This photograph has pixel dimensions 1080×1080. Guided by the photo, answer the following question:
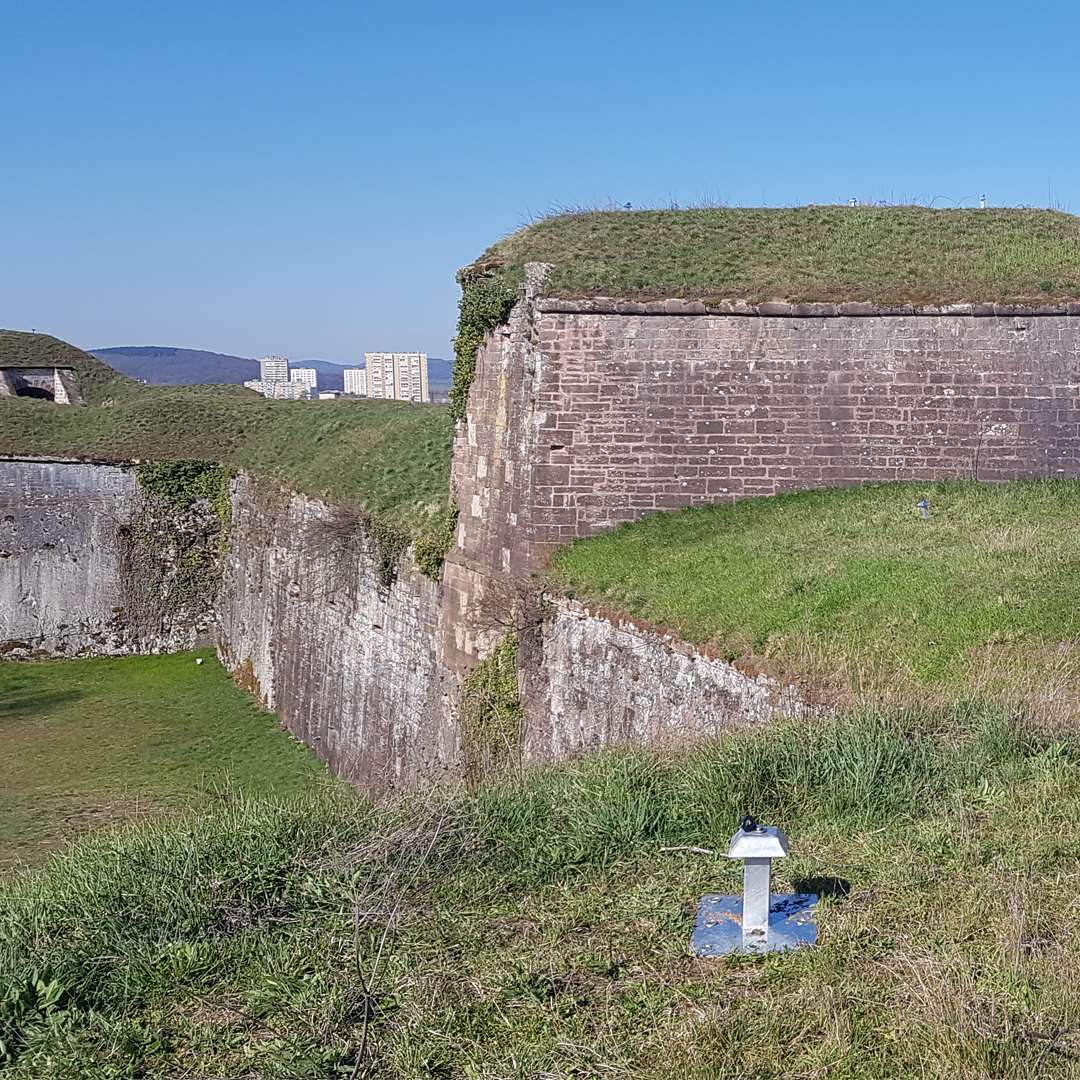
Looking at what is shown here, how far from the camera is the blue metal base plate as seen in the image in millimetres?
4859

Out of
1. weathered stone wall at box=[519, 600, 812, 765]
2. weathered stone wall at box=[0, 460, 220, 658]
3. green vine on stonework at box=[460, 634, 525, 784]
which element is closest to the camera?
weathered stone wall at box=[519, 600, 812, 765]

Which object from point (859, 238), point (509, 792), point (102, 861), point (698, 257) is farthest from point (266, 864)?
point (859, 238)

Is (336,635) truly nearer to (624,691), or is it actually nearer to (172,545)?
(624,691)

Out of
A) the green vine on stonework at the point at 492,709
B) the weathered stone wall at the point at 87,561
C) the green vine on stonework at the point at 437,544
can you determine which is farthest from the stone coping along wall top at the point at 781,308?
the weathered stone wall at the point at 87,561

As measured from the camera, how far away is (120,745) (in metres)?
18.8

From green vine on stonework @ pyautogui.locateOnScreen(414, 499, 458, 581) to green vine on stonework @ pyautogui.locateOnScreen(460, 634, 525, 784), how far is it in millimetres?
1830

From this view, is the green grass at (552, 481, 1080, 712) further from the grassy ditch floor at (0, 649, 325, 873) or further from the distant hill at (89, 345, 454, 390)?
the distant hill at (89, 345, 454, 390)

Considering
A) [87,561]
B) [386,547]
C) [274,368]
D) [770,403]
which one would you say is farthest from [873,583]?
[274,368]

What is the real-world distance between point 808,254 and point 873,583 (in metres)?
6.57

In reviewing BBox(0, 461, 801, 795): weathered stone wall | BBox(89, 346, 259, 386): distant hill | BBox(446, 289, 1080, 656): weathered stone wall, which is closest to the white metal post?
BBox(0, 461, 801, 795): weathered stone wall

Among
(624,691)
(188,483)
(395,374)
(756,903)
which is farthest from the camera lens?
(395,374)

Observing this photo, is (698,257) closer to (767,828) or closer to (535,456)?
(535,456)

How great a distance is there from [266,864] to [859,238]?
42.3ft

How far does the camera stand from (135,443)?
84.1ft
